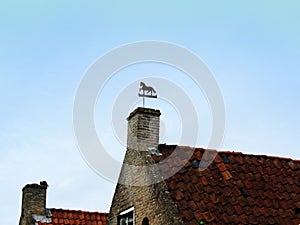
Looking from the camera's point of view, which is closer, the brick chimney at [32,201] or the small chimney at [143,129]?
the small chimney at [143,129]

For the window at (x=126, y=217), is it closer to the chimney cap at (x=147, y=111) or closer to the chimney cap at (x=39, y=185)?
the chimney cap at (x=147, y=111)

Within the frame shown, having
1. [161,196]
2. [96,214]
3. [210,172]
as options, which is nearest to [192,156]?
[210,172]

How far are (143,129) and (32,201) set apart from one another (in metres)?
8.70

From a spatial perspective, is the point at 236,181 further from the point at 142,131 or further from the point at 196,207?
the point at 142,131

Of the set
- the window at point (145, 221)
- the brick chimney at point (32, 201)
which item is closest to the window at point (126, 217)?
the window at point (145, 221)

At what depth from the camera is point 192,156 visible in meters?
18.5

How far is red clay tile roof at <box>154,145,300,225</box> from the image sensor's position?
16.7 meters

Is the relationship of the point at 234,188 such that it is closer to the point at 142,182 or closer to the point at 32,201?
the point at 142,182

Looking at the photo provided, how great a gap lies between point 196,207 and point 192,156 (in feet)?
7.19

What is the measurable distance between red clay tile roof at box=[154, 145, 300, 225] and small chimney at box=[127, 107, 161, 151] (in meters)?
0.45

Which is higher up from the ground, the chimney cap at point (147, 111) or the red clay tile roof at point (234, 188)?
the chimney cap at point (147, 111)

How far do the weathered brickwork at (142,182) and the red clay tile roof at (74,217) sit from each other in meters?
5.69

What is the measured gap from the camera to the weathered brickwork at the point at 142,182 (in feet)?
55.3

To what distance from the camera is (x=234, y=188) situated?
17656 mm
